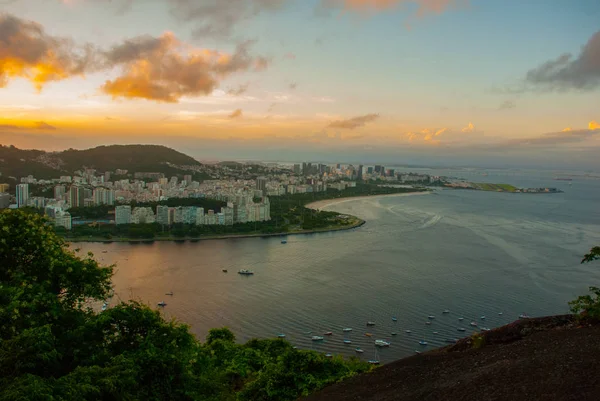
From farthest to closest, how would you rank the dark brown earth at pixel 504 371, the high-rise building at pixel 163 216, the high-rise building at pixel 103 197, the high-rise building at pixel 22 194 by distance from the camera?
the high-rise building at pixel 103 197
the high-rise building at pixel 22 194
the high-rise building at pixel 163 216
the dark brown earth at pixel 504 371

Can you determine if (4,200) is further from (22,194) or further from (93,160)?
(93,160)

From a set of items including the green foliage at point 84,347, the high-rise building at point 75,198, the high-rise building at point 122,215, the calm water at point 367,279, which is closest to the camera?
the green foliage at point 84,347

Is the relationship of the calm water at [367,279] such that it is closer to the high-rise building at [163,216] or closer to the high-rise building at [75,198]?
the high-rise building at [163,216]

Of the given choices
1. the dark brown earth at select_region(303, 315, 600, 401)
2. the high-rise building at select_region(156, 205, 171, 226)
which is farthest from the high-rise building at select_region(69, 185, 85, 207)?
the dark brown earth at select_region(303, 315, 600, 401)

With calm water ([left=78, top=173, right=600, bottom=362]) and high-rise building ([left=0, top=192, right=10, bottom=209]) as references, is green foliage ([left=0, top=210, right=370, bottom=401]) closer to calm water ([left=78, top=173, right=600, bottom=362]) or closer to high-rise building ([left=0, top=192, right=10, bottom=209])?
calm water ([left=78, top=173, right=600, bottom=362])

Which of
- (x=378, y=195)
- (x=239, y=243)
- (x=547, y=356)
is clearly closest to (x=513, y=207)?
(x=378, y=195)

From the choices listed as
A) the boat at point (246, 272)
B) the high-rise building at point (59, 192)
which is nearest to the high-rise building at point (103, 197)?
the high-rise building at point (59, 192)

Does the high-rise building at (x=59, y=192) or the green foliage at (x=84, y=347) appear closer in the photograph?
the green foliage at (x=84, y=347)
